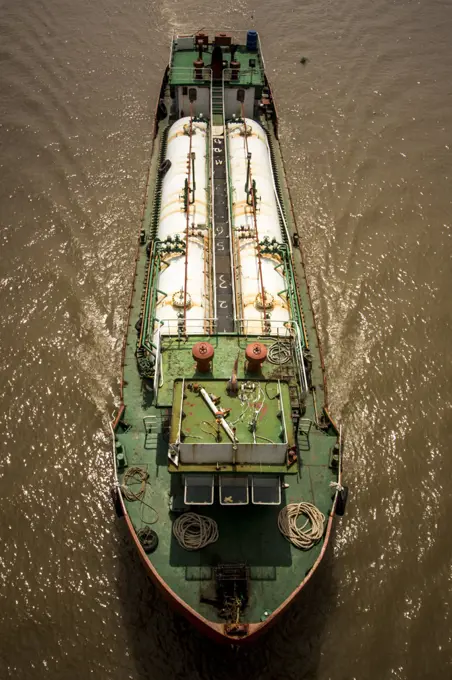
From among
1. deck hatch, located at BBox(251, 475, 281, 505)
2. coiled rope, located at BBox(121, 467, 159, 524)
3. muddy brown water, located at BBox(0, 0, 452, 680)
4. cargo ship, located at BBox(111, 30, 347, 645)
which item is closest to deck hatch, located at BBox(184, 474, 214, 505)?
cargo ship, located at BBox(111, 30, 347, 645)

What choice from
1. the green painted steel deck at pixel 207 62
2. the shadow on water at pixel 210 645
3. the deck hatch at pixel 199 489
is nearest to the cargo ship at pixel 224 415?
the deck hatch at pixel 199 489

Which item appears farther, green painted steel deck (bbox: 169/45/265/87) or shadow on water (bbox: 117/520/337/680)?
green painted steel deck (bbox: 169/45/265/87)

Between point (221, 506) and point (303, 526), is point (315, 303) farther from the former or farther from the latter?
point (221, 506)

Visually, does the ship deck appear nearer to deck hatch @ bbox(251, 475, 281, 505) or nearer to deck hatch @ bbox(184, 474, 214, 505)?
deck hatch @ bbox(251, 475, 281, 505)

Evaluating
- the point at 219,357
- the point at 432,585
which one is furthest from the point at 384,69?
the point at 432,585

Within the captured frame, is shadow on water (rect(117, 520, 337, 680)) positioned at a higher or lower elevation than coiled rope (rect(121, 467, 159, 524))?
lower

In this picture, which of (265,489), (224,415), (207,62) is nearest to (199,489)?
(265,489)
